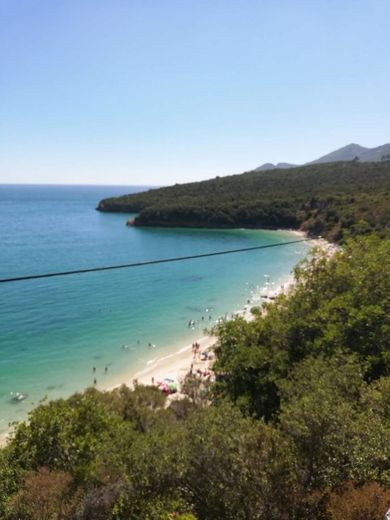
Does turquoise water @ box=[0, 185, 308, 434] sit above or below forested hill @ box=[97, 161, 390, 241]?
below

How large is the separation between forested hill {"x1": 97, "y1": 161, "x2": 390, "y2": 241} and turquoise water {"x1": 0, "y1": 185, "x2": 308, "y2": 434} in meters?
11.8

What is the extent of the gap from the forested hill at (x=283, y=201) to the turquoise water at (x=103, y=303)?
11.8m

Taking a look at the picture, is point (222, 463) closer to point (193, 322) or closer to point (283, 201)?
point (193, 322)

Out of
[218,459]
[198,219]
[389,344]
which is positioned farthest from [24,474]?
[198,219]

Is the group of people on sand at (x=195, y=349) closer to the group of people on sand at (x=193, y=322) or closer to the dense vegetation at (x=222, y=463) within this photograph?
the group of people on sand at (x=193, y=322)

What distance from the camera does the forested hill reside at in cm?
8075

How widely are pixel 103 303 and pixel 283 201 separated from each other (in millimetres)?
71496

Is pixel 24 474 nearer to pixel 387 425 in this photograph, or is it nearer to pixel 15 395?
pixel 387 425

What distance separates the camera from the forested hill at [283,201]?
80.8 metres

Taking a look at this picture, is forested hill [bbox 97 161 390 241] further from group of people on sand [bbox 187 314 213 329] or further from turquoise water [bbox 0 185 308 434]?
group of people on sand [bbox 187 314 213 329]

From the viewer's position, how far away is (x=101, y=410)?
14297 millimetres

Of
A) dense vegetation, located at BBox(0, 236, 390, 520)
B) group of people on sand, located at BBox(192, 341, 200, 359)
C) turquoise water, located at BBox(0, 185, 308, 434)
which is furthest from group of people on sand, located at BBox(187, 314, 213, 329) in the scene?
dense vegetation, located at BBox(0, 236, 390, 520)

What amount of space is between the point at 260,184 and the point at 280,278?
8377 centimetres

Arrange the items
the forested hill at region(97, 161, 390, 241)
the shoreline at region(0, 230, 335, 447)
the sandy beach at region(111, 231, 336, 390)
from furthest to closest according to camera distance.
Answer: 1. the forested hill at region(97, 161, 390, 241)
2. the sandy beach at region(111, 231, 336, 390)
3. the shoreline at region(0, 230, 335, 447)
